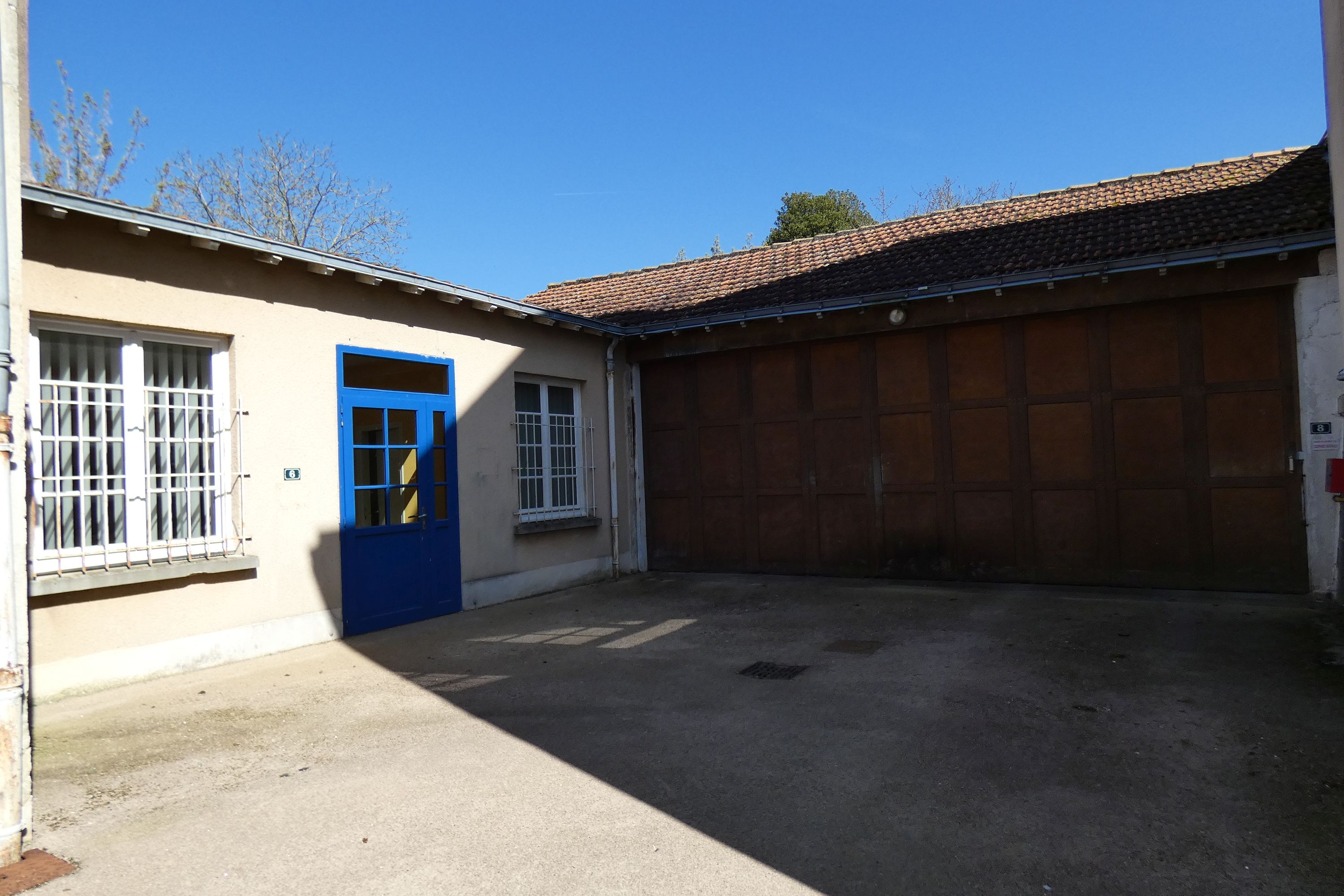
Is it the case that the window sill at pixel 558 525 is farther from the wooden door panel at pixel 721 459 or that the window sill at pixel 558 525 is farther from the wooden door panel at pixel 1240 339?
the wooden door panel at pixel 1240 339

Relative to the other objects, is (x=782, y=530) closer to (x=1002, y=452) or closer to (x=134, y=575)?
(x=1002, y=452)

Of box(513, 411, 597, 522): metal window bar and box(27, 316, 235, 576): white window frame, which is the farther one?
box(513, 411, 597, 522): metal window bar

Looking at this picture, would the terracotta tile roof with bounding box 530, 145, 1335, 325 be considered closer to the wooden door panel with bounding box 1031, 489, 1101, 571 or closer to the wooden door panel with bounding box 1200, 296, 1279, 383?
the wooden door panel with bounding box 1200, 296, 1279, 383

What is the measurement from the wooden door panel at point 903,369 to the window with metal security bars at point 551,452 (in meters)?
3.48

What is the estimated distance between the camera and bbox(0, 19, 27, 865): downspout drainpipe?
9.15 ft

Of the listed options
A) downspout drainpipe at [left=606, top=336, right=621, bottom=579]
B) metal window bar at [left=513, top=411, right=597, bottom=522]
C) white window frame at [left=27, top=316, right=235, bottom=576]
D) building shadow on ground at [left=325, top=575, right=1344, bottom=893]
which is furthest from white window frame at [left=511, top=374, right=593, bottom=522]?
white window frame at [left=27, top=316, right=235, bottom=576]

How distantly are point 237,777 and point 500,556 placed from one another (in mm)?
4680

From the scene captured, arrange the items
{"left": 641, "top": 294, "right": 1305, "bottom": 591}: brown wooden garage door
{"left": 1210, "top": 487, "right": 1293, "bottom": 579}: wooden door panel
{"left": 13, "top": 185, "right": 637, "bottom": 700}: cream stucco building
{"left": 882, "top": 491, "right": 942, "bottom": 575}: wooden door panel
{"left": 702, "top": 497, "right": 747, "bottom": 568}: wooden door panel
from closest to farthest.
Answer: {"left": 13, "top": 185, "right": 637, "bottom": 700}: cream stucco building, {"left": 1210, "top": 487, "right": 1293, "bottom": 579}: wooden door panel, {"left": 641, "top": 294, "right": 1305, "bottom": 591}: brown wooden garage door, {"left": 882, "top": 491, "right": 942, "bottom": 575}: wooden door panel, {"left": 702, "top": 497, "right": 747, "bottom": 568}: wooden door panel

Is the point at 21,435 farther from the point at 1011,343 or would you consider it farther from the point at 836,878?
the point at 1011,343

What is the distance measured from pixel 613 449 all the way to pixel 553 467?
98 centimetres

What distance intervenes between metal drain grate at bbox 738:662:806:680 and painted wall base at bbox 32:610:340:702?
354 cm

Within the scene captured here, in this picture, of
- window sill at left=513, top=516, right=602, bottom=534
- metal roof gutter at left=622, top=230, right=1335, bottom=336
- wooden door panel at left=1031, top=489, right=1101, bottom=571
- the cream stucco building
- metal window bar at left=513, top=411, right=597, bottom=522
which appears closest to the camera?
the cream stucco building

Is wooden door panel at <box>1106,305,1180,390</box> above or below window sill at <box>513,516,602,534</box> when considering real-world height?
above

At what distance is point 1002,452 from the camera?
28.0 ft
